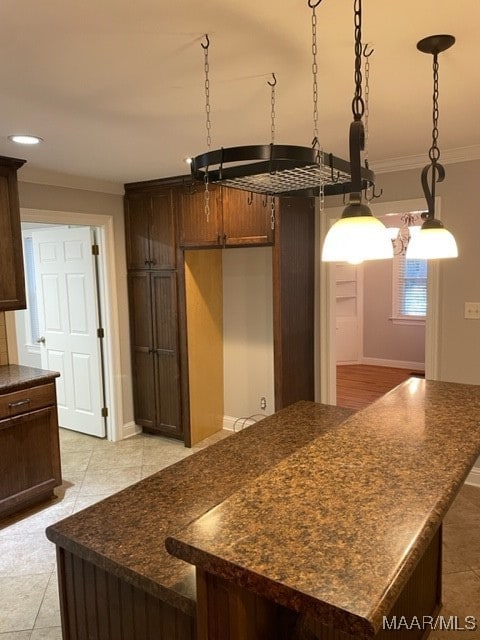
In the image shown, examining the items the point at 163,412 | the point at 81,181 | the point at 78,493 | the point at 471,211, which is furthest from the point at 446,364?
the point at 81,181

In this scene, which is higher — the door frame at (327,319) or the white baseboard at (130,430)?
the door frame at (327,319)

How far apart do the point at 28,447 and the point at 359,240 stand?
280cm

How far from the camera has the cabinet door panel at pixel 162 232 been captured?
4191 millimetres

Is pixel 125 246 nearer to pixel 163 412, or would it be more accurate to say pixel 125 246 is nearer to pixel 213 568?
pixel 163 412

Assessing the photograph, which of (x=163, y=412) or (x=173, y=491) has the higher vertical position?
(x=173, y=491)

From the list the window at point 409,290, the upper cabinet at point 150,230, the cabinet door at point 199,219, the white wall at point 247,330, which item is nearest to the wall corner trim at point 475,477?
the white wall at point 247,330

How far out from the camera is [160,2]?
1.38m

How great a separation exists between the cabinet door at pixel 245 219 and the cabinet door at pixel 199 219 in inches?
3.0

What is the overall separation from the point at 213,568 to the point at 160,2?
148cm

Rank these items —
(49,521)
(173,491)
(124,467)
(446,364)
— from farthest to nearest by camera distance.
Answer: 1. (124,467)
2. (446,364)
3. (49,521)
4. (173,491)

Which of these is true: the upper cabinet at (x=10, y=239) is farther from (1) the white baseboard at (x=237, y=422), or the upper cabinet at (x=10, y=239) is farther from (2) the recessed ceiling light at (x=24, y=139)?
(1) the white baseboard at (x=237, y=422)

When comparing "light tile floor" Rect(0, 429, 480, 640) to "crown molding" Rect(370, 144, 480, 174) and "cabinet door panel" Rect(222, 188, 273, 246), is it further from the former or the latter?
"crown molding" Rect(370, 144, 480, 174)

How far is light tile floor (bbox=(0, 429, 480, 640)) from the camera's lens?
2275mm

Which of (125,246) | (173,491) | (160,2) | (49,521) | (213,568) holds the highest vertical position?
(160,2)
